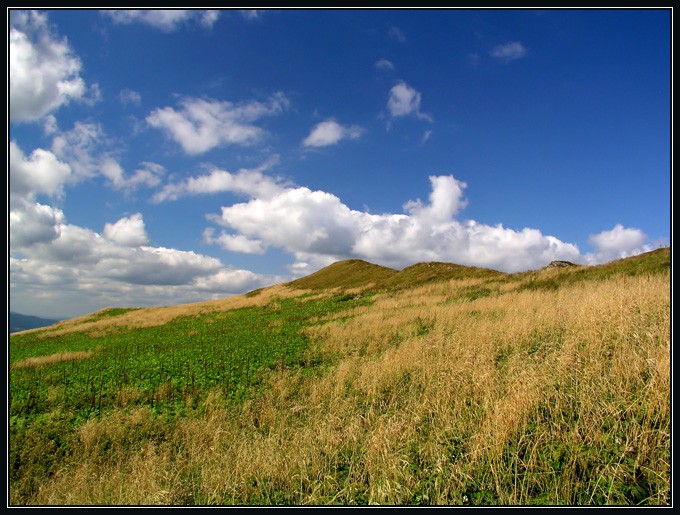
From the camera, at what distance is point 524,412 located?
191 inches

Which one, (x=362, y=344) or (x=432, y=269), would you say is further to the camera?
(x=432, y=269)

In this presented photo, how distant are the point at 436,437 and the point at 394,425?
0.62 metres

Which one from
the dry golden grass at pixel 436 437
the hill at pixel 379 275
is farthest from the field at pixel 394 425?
the hill at pixel 379 275

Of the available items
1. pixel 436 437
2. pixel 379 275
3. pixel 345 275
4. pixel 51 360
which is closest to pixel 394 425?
pixel 436 437

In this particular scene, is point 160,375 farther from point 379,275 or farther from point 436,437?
point 379,275

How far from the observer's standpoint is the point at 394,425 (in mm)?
5160

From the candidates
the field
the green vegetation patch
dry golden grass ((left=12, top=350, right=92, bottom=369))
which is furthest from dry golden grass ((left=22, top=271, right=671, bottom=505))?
dry golden grass ((left=12, top=350, right=92, bottom=369))

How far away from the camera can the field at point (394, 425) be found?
3996 mm

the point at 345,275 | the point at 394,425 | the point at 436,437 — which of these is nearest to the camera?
the point at 436,437

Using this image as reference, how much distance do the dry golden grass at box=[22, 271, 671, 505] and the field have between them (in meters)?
0.03

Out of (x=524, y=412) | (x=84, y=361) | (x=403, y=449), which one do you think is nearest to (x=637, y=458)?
(x=524, y=412)

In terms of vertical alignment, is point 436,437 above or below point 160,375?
above

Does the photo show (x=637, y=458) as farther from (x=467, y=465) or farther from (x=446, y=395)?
(x=446, y=395)

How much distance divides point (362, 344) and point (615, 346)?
774 centimetres
